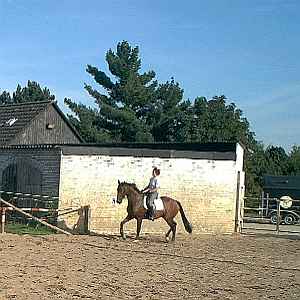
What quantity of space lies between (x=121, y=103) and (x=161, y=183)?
112 feet

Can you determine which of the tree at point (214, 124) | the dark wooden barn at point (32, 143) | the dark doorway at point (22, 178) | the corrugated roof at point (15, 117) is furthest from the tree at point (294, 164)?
the dark doorway at point (22, 178)

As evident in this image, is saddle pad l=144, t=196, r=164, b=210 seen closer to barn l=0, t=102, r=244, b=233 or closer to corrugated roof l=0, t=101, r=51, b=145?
barn l=0, t=102, r=244, b=233

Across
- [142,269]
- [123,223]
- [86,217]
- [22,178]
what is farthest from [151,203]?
[142,269]

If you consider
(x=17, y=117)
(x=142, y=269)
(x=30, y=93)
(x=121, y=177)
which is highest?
(x=30, y=93)

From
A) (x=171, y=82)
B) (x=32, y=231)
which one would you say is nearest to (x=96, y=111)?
(x=171, y=82)

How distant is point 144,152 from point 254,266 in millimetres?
9035

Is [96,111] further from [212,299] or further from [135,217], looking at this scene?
[212,299]

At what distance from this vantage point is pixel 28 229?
2183 cm

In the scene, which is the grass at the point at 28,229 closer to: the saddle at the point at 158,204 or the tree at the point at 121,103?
the saddle at the point at 158,204

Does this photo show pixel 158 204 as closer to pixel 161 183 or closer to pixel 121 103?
pixel 161 183

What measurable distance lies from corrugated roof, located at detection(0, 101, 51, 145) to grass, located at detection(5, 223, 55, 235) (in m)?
13.4

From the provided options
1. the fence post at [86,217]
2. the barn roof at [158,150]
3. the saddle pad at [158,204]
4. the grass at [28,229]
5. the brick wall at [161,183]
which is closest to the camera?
the saddle pad at [158,204]

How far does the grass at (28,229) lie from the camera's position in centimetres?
2112

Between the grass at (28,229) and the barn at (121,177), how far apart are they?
0.65 m
